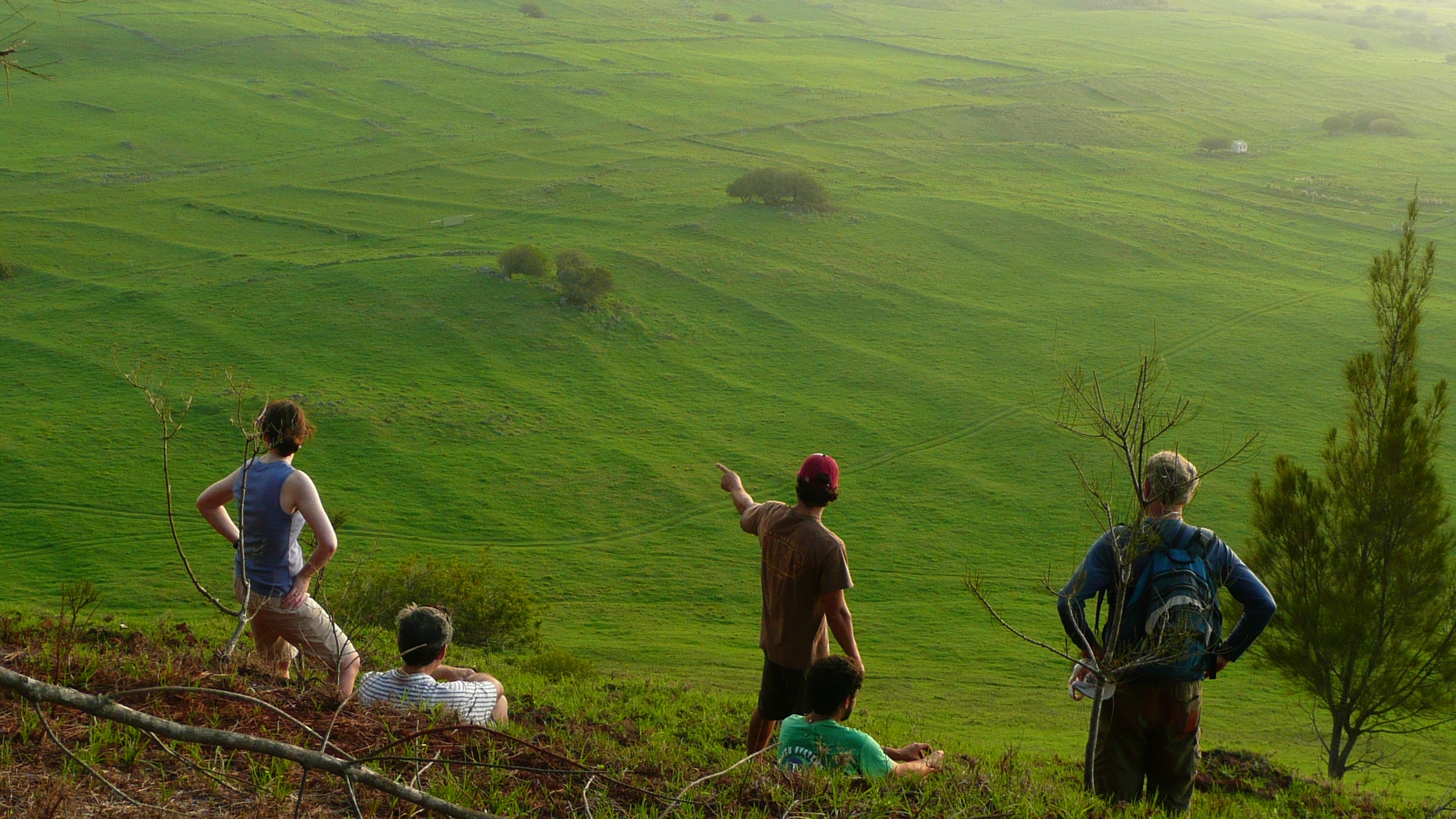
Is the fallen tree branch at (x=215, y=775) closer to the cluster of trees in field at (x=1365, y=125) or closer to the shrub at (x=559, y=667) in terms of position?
the shrub at (x=559, y=667)

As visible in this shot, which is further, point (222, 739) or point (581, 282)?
point (581, 282)

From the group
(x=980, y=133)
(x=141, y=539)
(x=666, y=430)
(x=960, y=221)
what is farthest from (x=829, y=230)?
(x=141, y=539)

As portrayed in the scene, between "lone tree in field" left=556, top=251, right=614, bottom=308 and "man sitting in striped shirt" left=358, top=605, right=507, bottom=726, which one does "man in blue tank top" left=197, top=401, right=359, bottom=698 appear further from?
"lone tree in field" left=556, top=251, right=614, bottom=308

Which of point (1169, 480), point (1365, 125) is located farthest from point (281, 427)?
point (1365, 125)

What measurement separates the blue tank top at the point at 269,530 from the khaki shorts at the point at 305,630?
103 mm

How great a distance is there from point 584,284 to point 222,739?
3587 cm

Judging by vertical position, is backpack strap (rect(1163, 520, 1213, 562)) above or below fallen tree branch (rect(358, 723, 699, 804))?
above

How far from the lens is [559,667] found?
13.8 metres

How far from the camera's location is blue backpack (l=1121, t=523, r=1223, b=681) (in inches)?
229

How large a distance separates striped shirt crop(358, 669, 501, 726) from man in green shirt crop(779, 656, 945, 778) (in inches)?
65.2

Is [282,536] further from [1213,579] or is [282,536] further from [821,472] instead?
[1213,579]

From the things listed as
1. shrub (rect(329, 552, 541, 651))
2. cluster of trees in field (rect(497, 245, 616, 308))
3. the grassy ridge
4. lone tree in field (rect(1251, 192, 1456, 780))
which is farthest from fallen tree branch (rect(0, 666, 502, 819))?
cluster of trees in field (rect(497, 245, 616, 308))

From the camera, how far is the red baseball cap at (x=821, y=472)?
6.75m

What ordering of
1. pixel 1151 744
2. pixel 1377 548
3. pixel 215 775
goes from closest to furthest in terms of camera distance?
pixel 215 775, pixel 1151 744, pixel 1377 548
